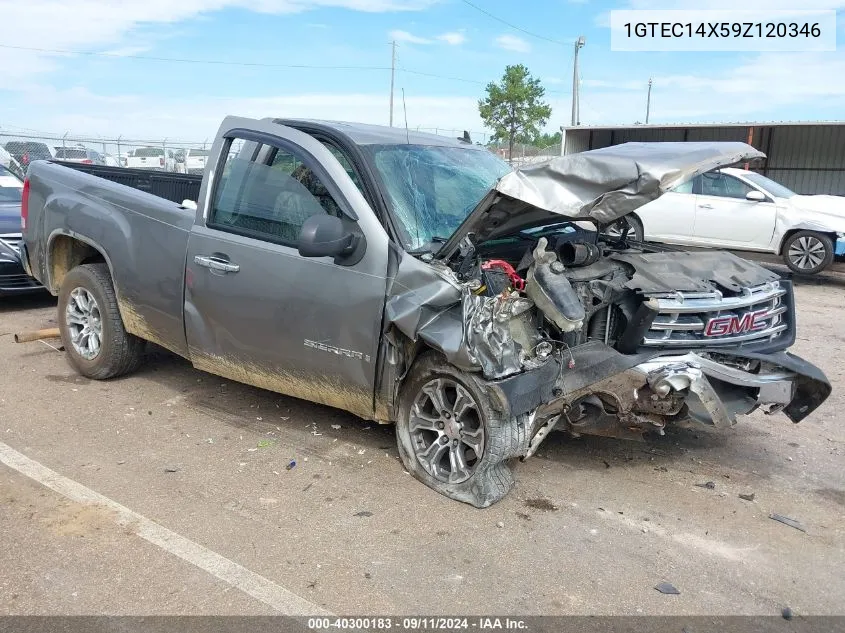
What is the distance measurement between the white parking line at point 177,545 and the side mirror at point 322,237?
1.49 metres

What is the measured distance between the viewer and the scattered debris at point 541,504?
12.0ft

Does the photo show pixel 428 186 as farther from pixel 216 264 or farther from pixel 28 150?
pixel 28 150

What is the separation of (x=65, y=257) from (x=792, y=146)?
71.2ft

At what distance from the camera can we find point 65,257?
5637 mm

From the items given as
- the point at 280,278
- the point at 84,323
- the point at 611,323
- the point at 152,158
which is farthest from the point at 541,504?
the point at 152,158

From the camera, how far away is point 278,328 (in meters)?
4.10

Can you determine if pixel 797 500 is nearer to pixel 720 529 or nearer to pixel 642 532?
pixel 720 529

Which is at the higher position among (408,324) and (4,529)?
(408,324)

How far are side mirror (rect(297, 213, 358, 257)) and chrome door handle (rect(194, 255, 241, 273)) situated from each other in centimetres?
73

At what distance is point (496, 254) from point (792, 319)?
71.0 inches

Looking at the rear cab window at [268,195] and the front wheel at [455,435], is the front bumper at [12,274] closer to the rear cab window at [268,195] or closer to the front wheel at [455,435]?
the rear cab window at [268,195]

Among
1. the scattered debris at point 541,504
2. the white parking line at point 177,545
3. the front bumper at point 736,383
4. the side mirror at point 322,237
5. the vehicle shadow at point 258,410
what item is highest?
the side mirror at point 322,237

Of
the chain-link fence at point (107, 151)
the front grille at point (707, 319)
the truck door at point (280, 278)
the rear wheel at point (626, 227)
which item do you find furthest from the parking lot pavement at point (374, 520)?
the chain-link fence at point (107, 151)

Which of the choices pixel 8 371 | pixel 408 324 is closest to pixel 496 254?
pixel 408 324
